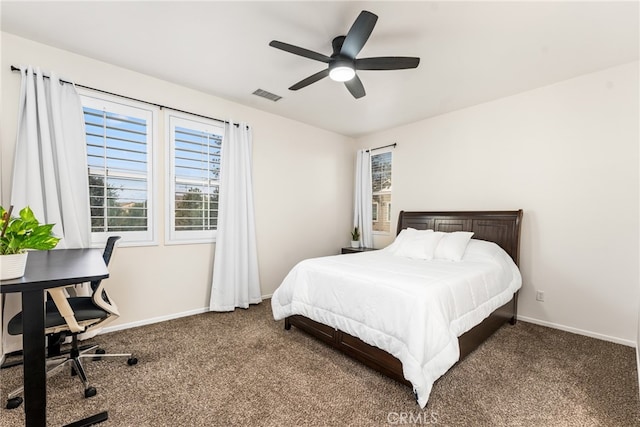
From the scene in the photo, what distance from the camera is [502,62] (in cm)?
267

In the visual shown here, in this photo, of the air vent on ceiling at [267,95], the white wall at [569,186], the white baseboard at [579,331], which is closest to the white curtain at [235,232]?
the air vent on ceiling at [267,95]

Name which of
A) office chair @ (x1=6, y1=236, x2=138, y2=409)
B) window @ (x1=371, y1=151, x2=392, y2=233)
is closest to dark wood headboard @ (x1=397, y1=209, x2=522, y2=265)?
window @ (x1=371, y1=151, x2=392, y2=233)

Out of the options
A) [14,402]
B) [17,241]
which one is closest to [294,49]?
[17,241]

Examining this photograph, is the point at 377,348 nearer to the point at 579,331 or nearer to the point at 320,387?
the point at 320,387

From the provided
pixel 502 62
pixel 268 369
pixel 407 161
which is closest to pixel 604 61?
pixel 502 62

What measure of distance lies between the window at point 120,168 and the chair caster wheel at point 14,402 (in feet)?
4.49

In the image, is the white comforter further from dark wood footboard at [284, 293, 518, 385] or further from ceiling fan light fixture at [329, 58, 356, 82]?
ceiling fan light fixture at [329, 58, 356, 82]

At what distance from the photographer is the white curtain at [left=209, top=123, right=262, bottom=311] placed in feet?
11.5

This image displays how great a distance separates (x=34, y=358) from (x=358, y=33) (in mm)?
2431

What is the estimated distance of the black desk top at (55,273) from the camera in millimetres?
1192

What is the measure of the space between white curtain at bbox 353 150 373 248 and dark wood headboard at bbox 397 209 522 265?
2.80 ft

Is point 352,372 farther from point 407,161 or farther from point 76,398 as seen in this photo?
point 407,161

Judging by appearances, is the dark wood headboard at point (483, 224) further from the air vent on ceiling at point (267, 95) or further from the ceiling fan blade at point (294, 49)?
the ceiling fan blade at point (294, 49)

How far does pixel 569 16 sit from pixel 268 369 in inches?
Result: 134
